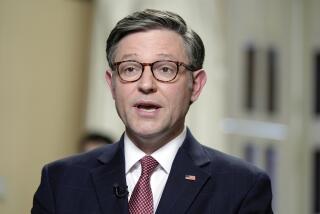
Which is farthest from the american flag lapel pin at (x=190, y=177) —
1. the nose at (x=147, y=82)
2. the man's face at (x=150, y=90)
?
the nose at (x=147, y=82)

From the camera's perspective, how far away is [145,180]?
4.31 ft

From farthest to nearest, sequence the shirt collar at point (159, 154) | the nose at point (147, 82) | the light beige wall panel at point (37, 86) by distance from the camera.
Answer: the light beige wall panel at point (37, 86) < the shirt collar at point (159, 154) < the nose at point (147, 82)

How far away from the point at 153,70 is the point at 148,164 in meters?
0.20

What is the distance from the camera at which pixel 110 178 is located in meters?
1.34

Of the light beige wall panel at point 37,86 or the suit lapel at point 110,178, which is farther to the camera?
the light beige wall panel at point 37,86

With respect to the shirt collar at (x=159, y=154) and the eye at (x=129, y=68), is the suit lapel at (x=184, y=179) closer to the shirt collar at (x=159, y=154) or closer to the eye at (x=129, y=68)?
the shirt collar at (x=159, y=154)

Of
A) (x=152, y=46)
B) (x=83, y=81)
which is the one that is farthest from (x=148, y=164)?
(x=83, y=81)

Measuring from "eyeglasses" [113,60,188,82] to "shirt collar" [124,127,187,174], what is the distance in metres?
0.16

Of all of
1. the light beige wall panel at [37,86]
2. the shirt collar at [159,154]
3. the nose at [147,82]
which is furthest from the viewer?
the light beige wall panel at [37,86]

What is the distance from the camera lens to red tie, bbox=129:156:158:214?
4.18 ft

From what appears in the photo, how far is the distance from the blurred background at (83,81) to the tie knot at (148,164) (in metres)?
2.69

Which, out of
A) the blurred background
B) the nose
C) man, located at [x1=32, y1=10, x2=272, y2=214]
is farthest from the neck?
the blurred background

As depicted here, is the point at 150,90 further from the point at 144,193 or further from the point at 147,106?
the point at 144,193

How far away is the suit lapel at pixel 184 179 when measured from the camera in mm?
1284
